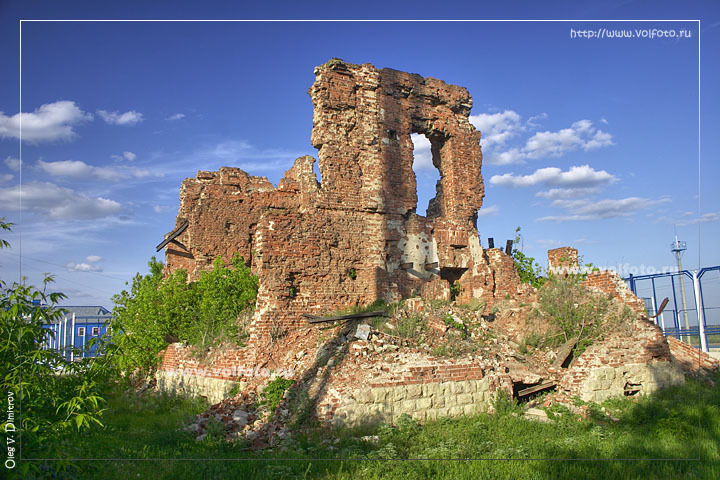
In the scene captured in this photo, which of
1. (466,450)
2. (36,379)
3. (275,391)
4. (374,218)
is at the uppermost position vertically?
(374,218)

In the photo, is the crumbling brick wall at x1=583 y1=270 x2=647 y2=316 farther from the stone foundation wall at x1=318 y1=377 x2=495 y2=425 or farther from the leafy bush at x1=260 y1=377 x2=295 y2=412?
the leafy bush at x1=260 y1=377 x2=295 y2=412

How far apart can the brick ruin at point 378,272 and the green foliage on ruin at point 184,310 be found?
0.93m

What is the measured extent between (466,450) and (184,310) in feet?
30.8

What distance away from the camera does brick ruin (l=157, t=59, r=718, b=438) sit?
8164 mm

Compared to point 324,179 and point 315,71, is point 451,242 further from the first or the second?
point 315,71

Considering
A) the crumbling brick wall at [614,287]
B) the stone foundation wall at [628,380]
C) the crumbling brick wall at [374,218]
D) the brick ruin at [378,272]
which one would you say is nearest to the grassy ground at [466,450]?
the stone foundation wall at [628,380]

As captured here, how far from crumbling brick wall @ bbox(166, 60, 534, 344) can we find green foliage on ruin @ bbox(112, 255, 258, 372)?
44.2 inches

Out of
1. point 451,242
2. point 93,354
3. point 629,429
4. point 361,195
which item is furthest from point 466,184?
point 93,354

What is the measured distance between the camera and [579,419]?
7.91m

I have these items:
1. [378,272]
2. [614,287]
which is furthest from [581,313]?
[378,272]

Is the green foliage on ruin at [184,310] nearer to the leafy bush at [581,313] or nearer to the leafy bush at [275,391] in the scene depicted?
the leafy bush at [275,391]

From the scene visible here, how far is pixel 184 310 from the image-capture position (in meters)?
13.4

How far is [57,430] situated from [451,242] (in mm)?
10402

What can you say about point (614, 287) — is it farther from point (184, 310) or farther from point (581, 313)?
point (184, 310)
